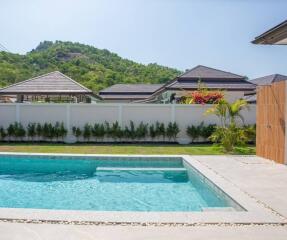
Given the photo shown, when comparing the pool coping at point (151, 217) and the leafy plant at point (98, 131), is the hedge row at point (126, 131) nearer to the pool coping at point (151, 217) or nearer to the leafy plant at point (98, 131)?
the leafy plant at point (98, 131)

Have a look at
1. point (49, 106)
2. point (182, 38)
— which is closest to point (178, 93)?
point (182, 38)

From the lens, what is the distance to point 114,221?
18.6ft

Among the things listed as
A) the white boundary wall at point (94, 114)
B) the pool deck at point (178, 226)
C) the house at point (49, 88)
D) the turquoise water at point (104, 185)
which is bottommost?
the turquoise water at point (104, 185)

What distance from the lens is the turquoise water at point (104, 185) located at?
880 centimetres

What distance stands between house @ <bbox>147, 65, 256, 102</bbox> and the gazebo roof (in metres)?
5.49

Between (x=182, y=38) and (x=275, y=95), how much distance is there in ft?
37.5

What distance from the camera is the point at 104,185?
11.2m

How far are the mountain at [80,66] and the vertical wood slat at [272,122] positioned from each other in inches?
993

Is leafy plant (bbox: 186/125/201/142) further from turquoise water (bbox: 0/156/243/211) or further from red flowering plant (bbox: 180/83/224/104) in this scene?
turquoise water (bbox: 0/156/243/211)

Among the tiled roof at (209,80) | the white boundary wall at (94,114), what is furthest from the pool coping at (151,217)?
the tiled roof at (209,80)

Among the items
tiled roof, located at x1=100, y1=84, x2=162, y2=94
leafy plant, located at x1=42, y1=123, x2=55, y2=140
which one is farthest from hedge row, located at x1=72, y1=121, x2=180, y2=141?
tiled roof, located at x1=100, y1=84, x2=162, y2=94

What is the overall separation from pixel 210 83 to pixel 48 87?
9.92 metres

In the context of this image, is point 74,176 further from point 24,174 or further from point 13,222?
point 13,222

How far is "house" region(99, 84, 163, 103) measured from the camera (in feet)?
160
